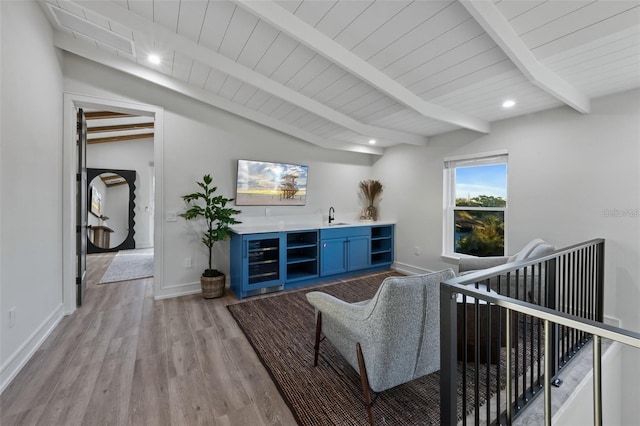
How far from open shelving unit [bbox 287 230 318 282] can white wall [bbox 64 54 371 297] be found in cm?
54

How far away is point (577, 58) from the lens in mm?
2057

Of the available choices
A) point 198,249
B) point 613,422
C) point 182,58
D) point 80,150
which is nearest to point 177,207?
point 198,249

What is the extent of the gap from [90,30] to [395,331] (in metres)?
3.71

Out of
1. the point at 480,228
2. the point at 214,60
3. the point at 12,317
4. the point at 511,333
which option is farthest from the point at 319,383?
the point at 480,228

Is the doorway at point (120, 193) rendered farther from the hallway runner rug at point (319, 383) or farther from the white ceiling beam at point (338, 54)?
the white ceiling beam at point (338, 54)

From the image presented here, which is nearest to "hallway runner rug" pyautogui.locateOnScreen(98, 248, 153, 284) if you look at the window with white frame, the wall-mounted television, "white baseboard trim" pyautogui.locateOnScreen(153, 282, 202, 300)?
"white baseboard trim" pyautogui.locateOnScreen(153, 282, 202, 300)

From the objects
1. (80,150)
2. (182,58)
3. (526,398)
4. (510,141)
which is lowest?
(526,398)

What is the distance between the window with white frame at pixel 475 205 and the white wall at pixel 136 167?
6813 mm

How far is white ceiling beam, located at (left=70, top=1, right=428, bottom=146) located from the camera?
87.6 inches

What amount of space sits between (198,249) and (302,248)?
1.49 meters

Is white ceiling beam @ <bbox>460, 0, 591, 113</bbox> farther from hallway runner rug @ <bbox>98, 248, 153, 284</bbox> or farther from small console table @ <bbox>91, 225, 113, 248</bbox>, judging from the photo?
small console table @ <bbox>91, 225, 113, 248</bbox>

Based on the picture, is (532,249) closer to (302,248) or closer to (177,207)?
(302,248)

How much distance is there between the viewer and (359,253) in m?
4.52

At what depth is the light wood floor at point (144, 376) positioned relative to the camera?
1626 millimetres
